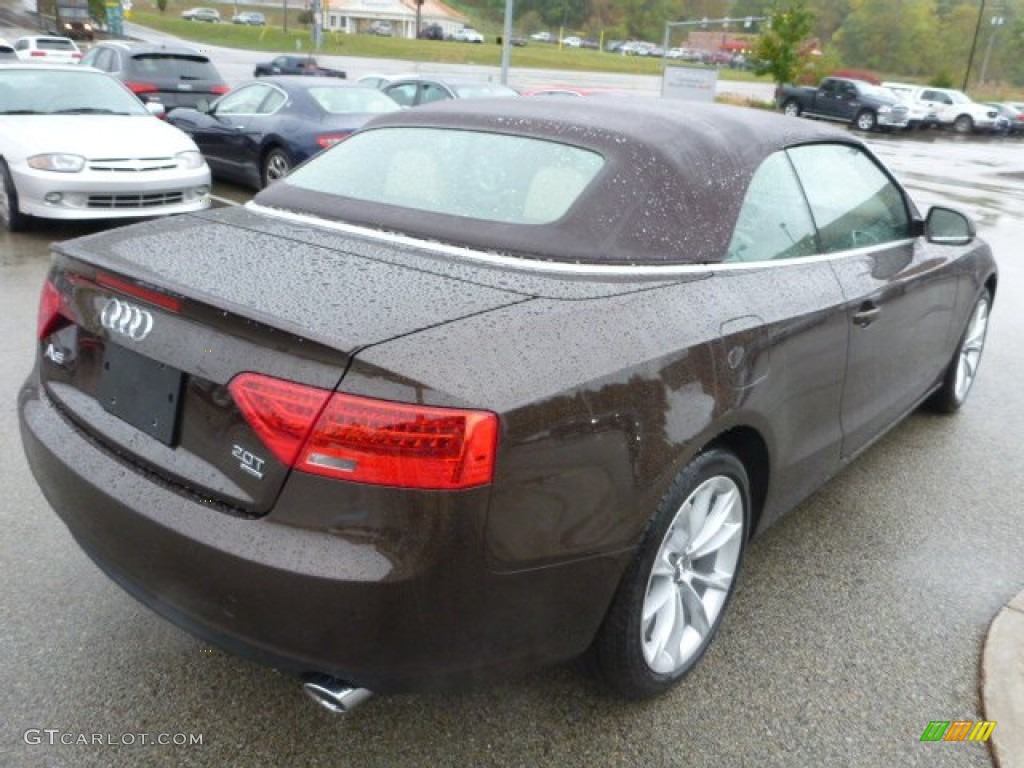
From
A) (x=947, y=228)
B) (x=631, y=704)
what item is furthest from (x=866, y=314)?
(x=631, y=704)

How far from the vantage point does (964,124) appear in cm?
3669

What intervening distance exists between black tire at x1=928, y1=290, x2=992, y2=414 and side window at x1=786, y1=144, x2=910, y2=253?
1114mm

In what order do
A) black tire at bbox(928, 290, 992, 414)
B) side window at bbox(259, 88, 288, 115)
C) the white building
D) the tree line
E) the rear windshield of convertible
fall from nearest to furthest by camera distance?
1. the rear windshield of convertible
2. black tire at bbox(928, 290, 992, 414)
3. side window at bbox(259, 88, 288, 115)
4. the tree line
5. the white building

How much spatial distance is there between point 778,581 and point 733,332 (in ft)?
3.72

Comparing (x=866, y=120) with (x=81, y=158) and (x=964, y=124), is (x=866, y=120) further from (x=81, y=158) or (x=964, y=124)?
(x=81, y=158)

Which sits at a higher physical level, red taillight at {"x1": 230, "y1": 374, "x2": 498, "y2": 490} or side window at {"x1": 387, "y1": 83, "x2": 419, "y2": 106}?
side window at {"x1": 387, "y1": 83, "x2": 419, "y2": 106}

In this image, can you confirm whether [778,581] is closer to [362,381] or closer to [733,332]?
[733,332]

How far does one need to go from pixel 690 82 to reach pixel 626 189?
26669mm

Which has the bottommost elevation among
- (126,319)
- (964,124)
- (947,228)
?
(964,124)

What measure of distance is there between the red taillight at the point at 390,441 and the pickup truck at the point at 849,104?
33688 millimetres

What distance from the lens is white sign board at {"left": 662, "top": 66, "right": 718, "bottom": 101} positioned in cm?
2694

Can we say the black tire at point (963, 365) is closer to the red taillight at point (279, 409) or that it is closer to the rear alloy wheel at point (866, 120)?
the red taillight at point (279, 409)

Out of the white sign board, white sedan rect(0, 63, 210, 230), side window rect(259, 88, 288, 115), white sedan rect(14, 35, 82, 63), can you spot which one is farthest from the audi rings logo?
white sedan rect(14, 35, 82, 63)

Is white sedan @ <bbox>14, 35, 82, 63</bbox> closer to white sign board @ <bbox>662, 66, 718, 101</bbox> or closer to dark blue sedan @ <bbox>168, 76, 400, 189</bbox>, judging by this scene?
white sign board @ <bbox>662, 66, 718, 101</bbox>
